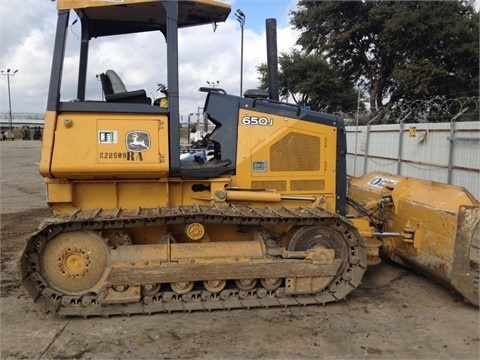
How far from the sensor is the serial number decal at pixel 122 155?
197 inches

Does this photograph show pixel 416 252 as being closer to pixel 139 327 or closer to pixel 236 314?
pixel 236 314

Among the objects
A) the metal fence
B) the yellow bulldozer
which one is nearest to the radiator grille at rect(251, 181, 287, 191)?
the yellow bulldozer

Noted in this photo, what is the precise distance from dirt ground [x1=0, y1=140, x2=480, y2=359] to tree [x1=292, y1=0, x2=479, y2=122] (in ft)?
80.5

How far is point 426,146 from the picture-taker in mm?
12414

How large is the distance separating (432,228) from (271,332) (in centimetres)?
237

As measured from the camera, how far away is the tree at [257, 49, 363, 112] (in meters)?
36.5

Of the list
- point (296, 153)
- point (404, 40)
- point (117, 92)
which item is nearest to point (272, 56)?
point (296, 153)

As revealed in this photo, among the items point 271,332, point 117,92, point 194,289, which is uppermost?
point 117,92

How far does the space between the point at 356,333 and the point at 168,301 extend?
190cm

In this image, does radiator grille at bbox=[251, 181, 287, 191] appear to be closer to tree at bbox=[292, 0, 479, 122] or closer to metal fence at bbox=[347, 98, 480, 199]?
metal fence at bbox=[347, 98, 480, 199]

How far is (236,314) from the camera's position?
197 inches

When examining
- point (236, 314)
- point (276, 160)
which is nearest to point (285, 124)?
point (276, 160)

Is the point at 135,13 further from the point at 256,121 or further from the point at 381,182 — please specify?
the point at 381,182

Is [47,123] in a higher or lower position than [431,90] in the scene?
lower
